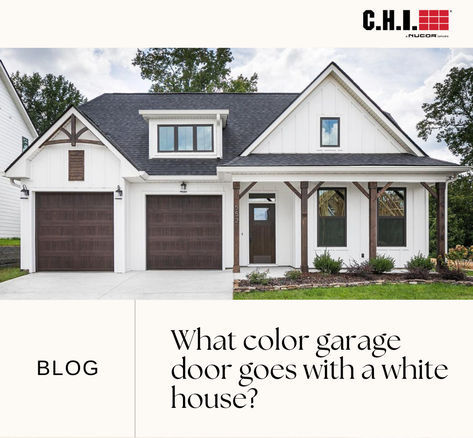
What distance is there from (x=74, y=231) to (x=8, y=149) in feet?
23.9

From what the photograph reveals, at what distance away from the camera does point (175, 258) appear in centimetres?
1083

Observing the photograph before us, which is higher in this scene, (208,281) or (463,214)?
(463,214)

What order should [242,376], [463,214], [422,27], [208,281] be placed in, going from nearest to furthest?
1. [242,376]
2. [422,27]
3. [208,281]
4. [463,214]

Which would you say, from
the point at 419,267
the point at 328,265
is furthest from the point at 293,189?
the point at 419,267

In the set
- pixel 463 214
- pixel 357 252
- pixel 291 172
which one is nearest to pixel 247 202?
pixel 291 172

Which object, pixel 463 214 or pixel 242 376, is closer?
pixel 242 376

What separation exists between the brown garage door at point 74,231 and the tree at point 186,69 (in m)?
14.5

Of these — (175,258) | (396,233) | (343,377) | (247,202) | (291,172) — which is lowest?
(343,377)

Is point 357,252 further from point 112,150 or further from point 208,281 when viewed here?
point 112,150

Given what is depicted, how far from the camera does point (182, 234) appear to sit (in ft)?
35.6

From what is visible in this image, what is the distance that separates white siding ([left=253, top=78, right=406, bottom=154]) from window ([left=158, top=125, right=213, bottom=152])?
1.91 metres

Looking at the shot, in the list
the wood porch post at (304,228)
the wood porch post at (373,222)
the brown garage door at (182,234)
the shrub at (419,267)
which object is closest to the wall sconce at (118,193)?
the brown garage door at (182,234)

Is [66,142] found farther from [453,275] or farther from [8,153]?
[453,275]

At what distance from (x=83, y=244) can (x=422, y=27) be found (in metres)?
9.71
